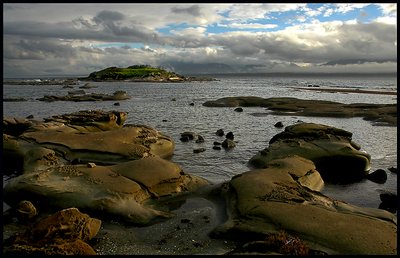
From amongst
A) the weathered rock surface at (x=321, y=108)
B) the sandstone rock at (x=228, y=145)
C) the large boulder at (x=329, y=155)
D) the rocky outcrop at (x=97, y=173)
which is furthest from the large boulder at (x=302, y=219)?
the weathered rock surface at (x=321, y=108)

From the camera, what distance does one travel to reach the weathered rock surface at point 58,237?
1218 cm

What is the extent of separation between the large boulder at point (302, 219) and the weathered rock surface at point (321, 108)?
32.6m

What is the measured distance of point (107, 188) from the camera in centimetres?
1702

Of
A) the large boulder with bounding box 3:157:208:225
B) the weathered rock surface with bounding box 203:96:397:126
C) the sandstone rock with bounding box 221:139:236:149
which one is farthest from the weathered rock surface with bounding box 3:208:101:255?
the weathered rock surface with bounding box 203:96:397:126

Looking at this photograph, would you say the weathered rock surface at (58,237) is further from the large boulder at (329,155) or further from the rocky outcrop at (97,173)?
the large boulder at (329,155)

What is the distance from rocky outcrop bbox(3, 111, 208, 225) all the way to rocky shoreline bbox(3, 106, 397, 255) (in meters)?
0.05

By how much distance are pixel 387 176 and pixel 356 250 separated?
12.9 metres

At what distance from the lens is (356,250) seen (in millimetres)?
12219

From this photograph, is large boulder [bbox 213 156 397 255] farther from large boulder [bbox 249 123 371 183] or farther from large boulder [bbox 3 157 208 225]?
large boulder [bbox 249 123 371 183]

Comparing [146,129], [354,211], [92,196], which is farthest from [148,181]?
[146,129]

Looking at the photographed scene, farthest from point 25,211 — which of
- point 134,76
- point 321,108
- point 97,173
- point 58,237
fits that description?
point 134,76

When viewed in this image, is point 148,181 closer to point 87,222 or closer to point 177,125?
point 87,222

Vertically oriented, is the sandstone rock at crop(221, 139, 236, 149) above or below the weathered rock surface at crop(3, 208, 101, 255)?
below

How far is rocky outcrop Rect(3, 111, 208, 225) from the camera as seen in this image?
1630cm
